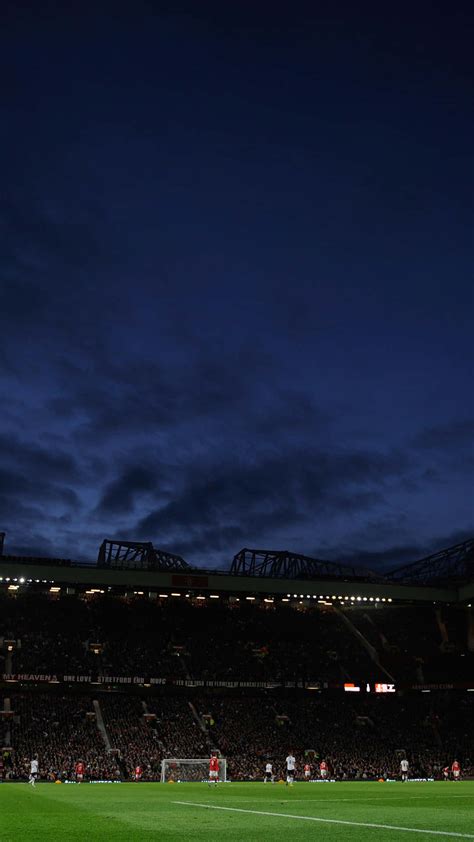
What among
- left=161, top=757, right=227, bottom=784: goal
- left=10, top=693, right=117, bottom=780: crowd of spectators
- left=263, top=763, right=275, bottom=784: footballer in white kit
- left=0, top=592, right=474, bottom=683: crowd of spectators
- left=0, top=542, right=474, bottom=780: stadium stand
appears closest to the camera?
left=263, top=763, right=275, bottom=784: footballer in white kit

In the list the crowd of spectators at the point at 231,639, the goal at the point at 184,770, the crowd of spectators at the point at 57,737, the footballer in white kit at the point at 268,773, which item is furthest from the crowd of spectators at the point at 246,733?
the footballer in white kit at the point at 268,773

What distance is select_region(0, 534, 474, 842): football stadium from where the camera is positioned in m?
66.4

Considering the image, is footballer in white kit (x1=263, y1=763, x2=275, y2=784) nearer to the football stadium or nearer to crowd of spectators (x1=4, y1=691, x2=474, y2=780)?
the football stadium

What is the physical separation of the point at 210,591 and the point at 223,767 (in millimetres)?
28869

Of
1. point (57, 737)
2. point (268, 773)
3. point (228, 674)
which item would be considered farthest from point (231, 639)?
point (268, 773)

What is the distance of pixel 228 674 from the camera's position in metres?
81.1

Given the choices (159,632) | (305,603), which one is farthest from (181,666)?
(305,603)

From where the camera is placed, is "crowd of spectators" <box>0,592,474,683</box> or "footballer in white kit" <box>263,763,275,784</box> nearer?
"footballer in white kit" <box>263,763,275,784</box>

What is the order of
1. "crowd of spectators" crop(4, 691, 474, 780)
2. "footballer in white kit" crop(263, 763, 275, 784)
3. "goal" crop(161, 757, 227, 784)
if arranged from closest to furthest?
"footballer in white kit" crop(263, 763, 275, 784) → "goal" crop(161, 757, 227, 784) → "crowd of spectators" crop(4, 691, 474, 780)

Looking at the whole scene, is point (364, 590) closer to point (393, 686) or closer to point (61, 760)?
point (393, 686)

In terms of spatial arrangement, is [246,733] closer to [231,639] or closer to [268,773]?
[231,639]

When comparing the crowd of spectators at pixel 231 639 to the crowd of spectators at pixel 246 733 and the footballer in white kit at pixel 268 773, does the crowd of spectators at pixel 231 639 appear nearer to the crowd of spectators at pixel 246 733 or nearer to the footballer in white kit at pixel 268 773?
the crowd of spectators at pixel 246 733

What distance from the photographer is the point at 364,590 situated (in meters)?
86.6

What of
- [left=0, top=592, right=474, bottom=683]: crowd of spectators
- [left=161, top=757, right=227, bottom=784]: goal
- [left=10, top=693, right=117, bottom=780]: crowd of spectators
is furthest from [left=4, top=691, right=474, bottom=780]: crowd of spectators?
[left=0, top=592, right=474, bottom=683]: crowd of spectators
